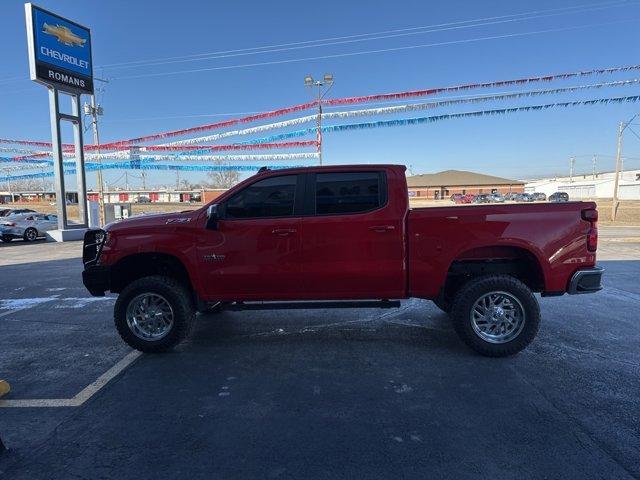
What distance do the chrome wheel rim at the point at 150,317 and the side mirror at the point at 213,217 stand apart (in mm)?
1027

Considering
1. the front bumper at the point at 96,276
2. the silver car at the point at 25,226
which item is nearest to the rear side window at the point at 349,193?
the front bumper at the point at 96,276

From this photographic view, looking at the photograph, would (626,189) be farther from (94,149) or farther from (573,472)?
(573,472)

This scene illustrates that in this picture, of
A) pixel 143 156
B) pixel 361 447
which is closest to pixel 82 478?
pixel 361 447

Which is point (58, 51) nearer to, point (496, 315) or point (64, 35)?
point (64, 35)

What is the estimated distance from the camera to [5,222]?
68.7 feet

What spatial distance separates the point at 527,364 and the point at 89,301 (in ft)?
22.9

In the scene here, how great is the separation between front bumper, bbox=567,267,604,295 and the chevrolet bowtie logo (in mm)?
21296

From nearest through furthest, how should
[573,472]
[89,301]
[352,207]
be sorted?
[573,472] → [352,207] → [89,301]

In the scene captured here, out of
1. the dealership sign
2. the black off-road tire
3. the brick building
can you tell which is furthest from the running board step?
the brick building

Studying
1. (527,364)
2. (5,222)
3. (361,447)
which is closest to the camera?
(361,447)

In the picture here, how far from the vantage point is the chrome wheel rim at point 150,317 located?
4.95 meters

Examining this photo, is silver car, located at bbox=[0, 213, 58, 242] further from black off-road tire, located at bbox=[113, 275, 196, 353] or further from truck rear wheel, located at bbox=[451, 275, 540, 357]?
truck rear wheel, located at bbox=[451, 275, 540, 357]

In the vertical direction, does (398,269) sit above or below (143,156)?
below

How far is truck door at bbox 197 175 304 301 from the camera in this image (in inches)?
189
